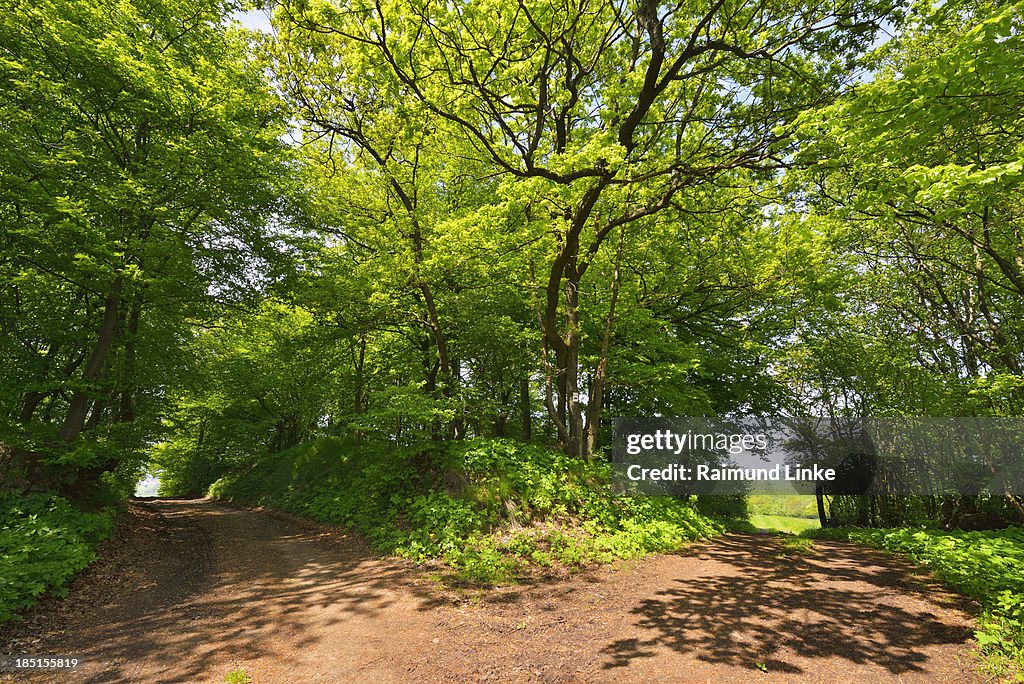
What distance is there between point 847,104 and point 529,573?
9200 millimetres

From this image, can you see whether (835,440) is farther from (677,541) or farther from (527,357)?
(527,357)

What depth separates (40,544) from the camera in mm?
7121

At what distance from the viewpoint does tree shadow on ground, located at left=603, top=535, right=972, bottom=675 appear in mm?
4953

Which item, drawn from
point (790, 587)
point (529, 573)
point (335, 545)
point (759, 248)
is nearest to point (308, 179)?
point (335, 545)

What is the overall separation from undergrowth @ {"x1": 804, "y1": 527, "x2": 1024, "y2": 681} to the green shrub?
1190 centimetres

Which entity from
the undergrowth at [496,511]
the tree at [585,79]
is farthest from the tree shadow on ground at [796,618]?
the tree at [585,79]

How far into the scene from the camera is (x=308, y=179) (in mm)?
13258

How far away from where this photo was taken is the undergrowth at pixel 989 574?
481 centimetres

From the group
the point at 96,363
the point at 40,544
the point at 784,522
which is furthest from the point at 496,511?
the point at 784,522

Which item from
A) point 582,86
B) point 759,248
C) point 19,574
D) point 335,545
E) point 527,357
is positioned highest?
point 582,86

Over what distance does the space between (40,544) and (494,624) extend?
7.80m

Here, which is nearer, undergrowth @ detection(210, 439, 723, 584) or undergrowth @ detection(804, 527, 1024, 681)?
undergrowth @ detection(804, 527, 1024, 681)

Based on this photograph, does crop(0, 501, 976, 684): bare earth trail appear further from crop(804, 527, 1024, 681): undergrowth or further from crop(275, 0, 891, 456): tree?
crop(275, 0, 891, 456): tree

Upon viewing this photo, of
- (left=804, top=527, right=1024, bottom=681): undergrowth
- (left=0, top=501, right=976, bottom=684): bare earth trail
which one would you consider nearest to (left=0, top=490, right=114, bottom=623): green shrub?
(left=0, top=501, right=976, bottom=684): bare earth trail
